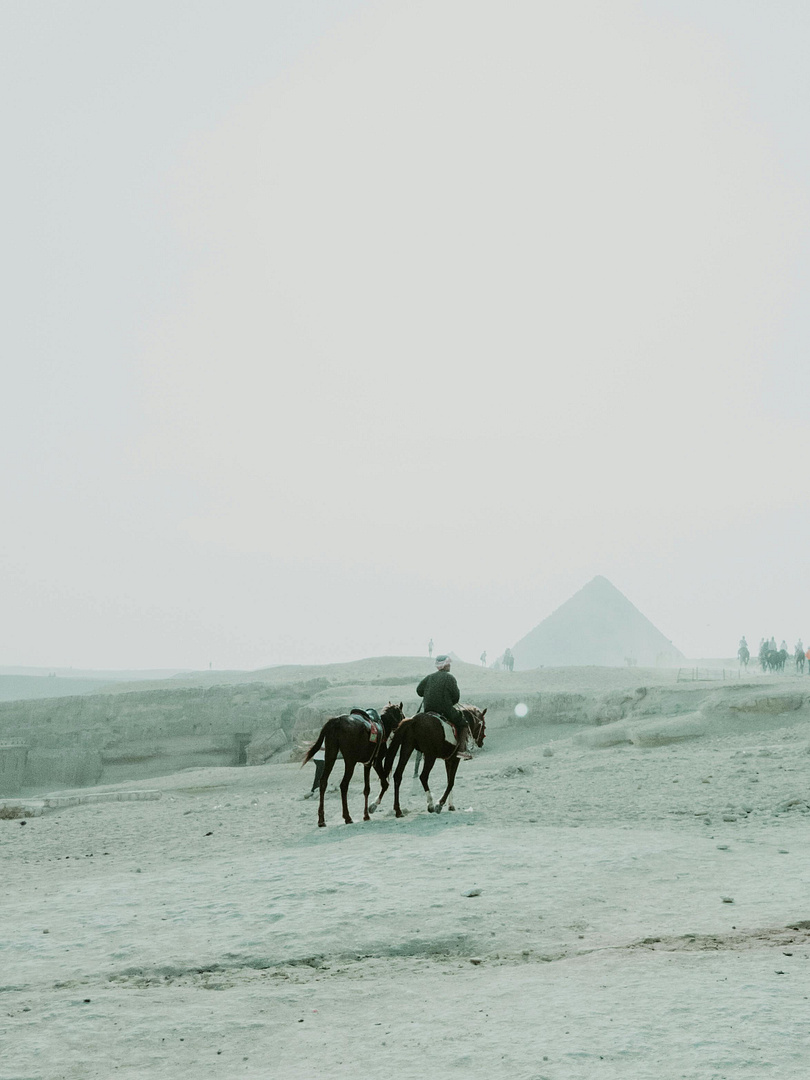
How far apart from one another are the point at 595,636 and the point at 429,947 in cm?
10089

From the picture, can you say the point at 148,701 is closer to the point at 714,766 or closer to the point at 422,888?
the point at 714,766

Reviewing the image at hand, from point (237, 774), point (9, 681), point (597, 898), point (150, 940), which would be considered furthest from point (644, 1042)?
point (9, 681)

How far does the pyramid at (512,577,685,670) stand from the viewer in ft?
330

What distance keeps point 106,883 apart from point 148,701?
103 ft

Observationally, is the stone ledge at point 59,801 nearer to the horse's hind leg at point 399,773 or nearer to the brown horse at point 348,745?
the brown horse at point 348,745

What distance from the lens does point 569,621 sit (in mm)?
105125

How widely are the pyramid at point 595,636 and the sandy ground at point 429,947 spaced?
→ 90865 mm

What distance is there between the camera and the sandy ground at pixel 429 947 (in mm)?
3965

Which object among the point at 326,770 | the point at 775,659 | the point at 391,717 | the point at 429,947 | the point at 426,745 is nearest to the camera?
the point at 429,947

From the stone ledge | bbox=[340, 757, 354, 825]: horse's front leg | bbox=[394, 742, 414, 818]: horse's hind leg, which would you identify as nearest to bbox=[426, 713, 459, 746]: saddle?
bbox=[394, 742, 414, 818]: horse's hind leg

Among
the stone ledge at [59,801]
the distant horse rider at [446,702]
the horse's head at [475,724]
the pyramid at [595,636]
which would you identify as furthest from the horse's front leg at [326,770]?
the pyramid at [595,636]

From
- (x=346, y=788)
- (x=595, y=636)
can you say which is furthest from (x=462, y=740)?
(x=595, y=636)

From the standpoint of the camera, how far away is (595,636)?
340 ft

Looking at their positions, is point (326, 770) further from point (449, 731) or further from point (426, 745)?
point (449, 731)
